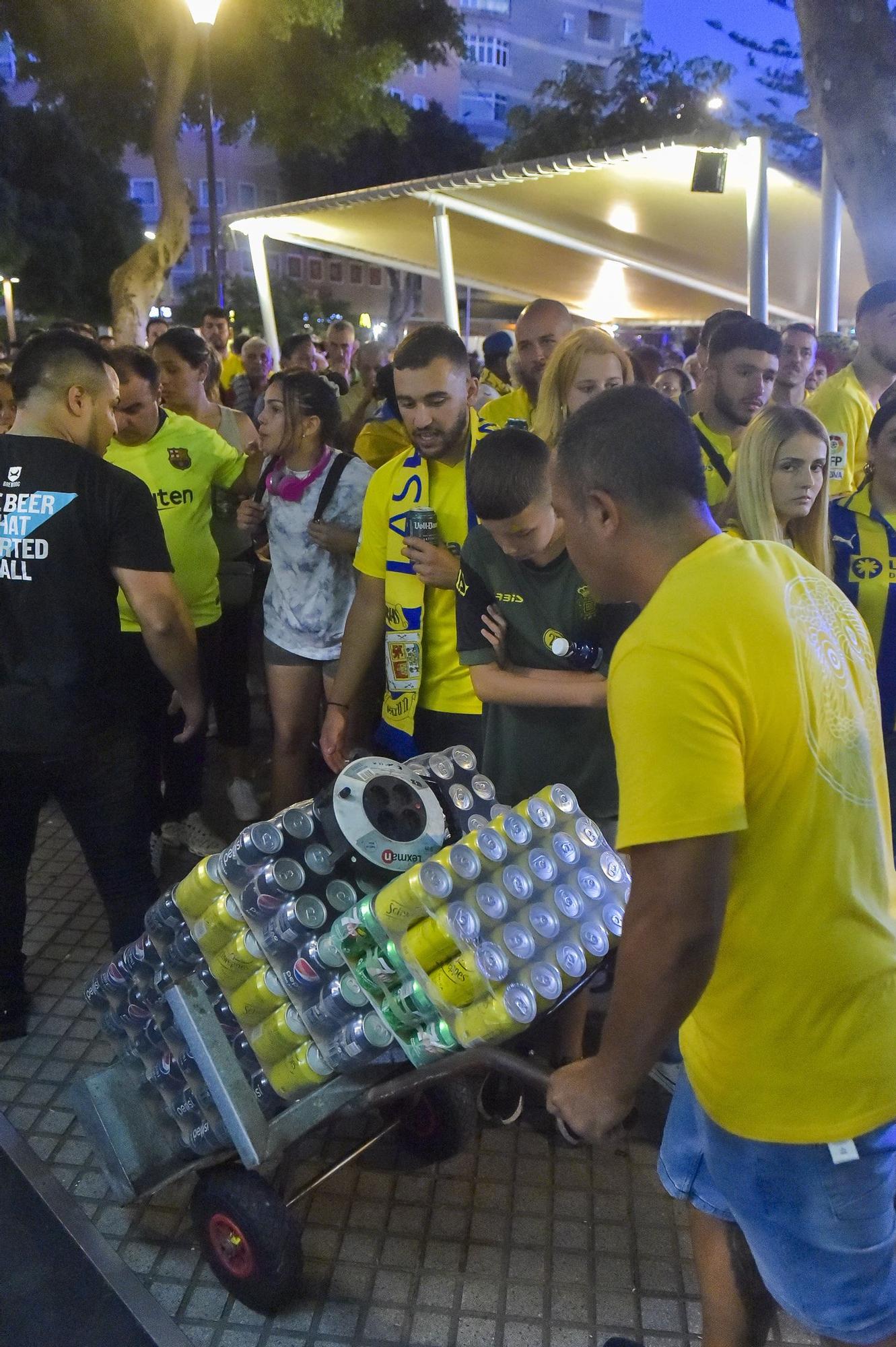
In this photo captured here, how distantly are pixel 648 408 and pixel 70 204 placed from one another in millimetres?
36475

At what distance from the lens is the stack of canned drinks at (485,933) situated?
74.5 inches

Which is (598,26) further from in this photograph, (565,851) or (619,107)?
(565,851)

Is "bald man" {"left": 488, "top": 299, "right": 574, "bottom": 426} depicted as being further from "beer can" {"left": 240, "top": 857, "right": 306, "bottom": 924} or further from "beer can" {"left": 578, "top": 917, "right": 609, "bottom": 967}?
"beer can" {"left": 578, "top": 917, "right": 609, "bottom": 967}

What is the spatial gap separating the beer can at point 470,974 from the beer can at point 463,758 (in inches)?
25.3

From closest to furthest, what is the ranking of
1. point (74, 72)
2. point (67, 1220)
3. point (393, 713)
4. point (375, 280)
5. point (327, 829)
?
point (327, 829), point (67, 1220), point (393, 713), point (74, 72), point (375, 280)

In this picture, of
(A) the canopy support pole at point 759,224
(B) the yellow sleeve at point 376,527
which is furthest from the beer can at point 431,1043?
(A) the canopy support pole at point 759,224

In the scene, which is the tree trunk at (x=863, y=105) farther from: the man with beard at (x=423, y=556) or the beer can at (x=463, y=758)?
the beer can at (x=463, y=758)

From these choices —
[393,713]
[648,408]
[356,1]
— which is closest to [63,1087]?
[393,713]

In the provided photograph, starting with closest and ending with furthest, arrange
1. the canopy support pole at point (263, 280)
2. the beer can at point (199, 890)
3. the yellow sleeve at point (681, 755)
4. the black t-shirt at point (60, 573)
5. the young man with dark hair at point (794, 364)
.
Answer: the yellow sleeve at point (681, 755) → the beer can at point (199, 890) → the black t-shirt at point (60, 573) → the young man with dark hair at point (794, 364) → the canopy support pole at point (263, 280)

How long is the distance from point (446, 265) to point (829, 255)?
3871mm

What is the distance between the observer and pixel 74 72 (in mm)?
18469

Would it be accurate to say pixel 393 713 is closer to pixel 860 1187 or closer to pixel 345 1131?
pixel 345 1131

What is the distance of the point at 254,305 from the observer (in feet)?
123

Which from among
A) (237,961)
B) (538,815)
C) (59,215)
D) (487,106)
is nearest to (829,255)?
(538,815)
